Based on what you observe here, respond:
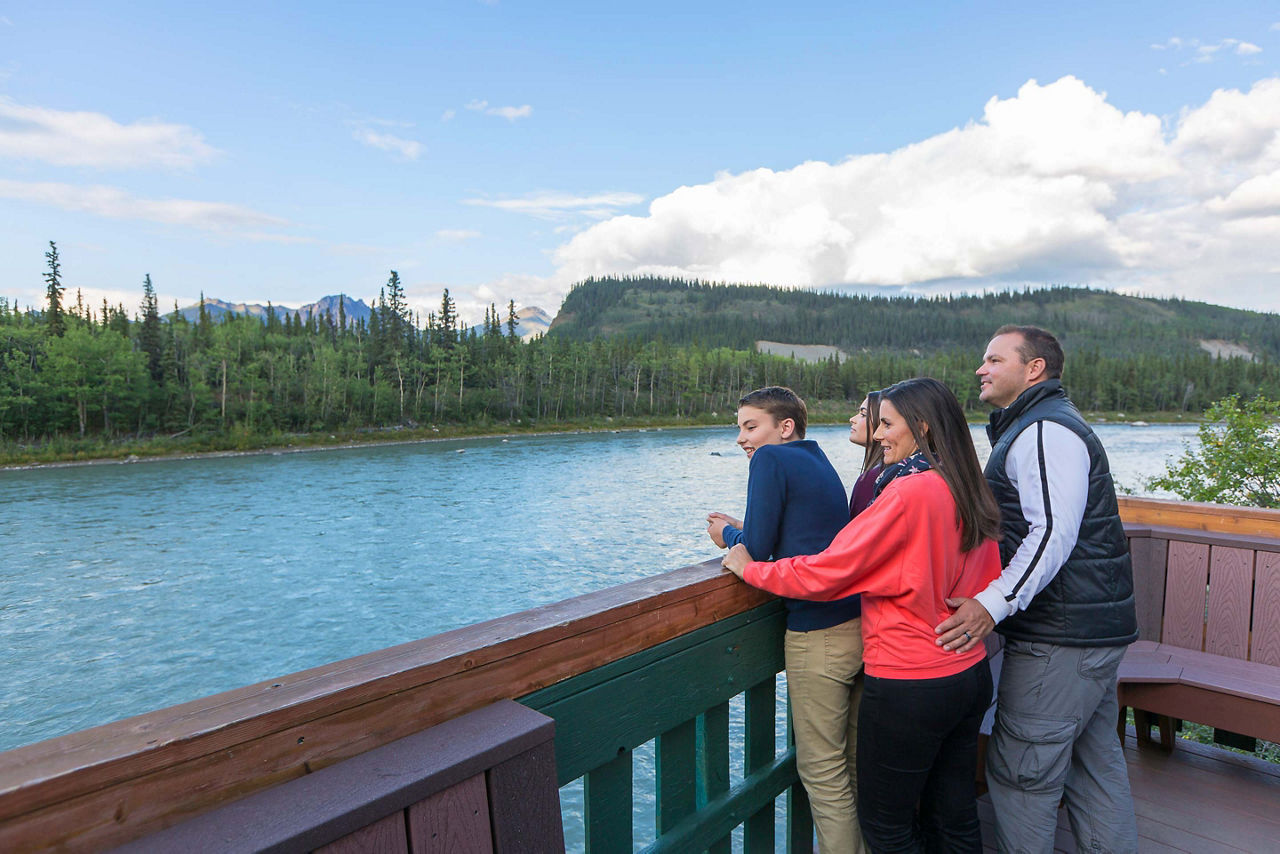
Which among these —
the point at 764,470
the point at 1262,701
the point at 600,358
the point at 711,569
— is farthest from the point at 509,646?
the point at 600,358

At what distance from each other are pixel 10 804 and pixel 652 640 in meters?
1.09

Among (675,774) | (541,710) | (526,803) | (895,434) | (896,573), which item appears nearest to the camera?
(526,803)

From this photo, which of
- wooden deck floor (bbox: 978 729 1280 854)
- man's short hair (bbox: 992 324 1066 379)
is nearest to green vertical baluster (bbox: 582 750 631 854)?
wooden deck floor (bbox: 978 729 1280 854)

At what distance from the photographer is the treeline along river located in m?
15.2

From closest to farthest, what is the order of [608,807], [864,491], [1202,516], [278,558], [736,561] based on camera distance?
[608,807], [736,561], [864,491], [1202,516], [278,558]

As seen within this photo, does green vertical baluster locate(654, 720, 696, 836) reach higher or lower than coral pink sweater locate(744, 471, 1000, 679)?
lower

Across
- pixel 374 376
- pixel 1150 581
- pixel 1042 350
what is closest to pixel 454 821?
pixel 1042 350

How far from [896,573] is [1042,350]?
109cm

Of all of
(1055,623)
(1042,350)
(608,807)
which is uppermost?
(1042,350)

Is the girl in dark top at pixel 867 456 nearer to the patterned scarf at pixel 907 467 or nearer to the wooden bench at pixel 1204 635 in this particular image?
the patterned scarf at pixel 907 467

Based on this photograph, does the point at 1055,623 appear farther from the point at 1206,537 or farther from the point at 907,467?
the point at 1206,537

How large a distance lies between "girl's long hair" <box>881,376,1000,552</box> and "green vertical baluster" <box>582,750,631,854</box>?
1.04m

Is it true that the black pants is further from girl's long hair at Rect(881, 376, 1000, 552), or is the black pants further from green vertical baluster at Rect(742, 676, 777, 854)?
girl's long hair at Rect(881, 376, 1000, 552)

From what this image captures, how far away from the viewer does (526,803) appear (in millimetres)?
1115
